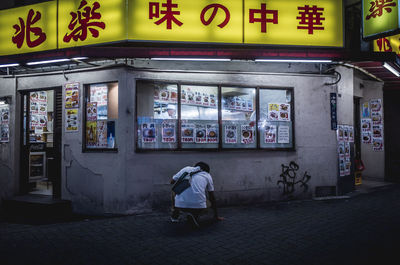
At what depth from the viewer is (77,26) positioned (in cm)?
783

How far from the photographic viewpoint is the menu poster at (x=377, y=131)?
1256 centimetres

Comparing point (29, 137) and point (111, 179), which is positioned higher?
point (29, 137)

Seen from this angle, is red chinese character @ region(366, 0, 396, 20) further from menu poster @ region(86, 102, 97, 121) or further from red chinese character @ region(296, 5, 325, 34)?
menu poster @ region(86, 102, 97, 121)

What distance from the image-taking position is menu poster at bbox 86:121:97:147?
8.16m

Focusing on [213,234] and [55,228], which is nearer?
[213,234]

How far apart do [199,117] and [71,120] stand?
353cm

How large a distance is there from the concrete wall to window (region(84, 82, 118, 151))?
0.21m

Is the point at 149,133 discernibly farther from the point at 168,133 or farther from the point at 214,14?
the point at 214,14

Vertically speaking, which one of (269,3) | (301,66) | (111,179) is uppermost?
(269,3)

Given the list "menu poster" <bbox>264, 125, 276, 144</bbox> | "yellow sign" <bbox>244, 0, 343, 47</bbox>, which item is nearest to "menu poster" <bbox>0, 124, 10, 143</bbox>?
"yellow sign" <bbox>244, 0, 343, 47</bbox>

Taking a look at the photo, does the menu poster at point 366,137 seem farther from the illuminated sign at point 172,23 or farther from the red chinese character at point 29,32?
the red chinese character at point 29,32

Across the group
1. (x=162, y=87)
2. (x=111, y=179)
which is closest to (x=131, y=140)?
(x=111, y=179)

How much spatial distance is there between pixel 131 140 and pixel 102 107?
1292mm

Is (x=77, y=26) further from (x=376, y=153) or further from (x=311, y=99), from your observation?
(x=376, y=153)
